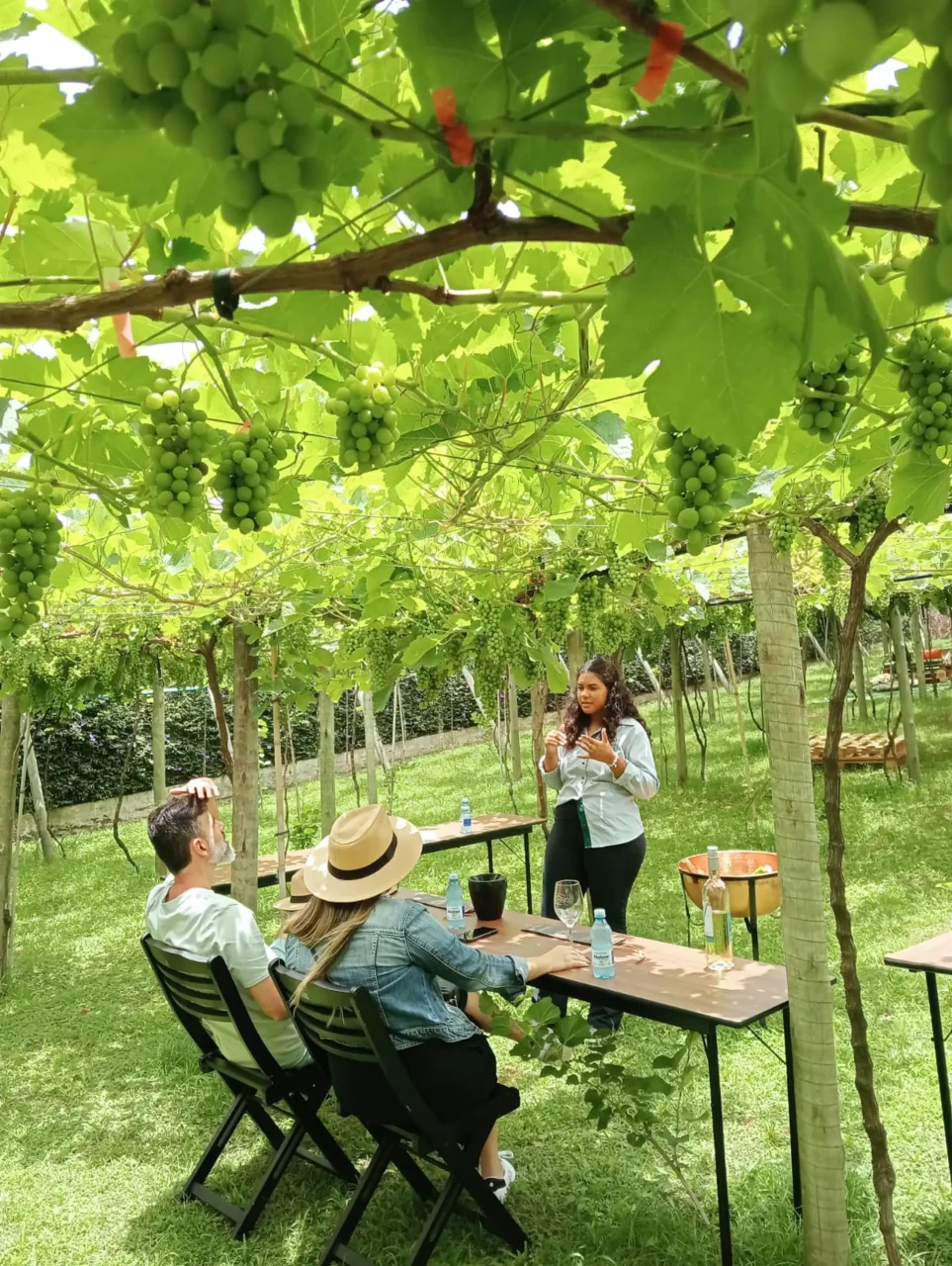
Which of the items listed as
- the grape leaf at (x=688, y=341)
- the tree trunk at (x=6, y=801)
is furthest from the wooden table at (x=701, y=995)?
the tree trunk at (x=6, y=801)

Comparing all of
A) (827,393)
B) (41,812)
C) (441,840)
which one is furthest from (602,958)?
(41,812)

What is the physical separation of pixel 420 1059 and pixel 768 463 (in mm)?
1938

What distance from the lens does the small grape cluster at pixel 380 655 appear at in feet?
19.6

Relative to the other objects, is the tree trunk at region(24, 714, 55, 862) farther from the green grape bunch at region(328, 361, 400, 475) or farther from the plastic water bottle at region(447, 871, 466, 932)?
the green grape bunch at region(328, 361, 400, 475)

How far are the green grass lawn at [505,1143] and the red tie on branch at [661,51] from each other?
2.65m

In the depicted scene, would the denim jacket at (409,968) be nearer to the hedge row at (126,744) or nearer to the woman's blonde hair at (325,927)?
the woman's blonde hair at (325,927)

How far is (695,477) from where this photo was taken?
1575 millimetres

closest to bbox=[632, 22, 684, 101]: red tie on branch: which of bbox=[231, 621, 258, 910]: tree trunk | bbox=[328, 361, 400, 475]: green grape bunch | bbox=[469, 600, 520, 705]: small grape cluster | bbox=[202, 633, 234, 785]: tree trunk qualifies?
bbox=[328, 361, 400, 475]: green grape bunch

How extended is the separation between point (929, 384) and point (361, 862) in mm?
2255

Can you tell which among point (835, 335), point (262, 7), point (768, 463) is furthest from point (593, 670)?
point (262, 7)

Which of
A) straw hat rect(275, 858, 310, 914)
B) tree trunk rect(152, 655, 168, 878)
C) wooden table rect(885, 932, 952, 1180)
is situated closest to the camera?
wooden table rect(885, 932, 952, 1180)

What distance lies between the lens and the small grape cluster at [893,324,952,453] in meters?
1.33

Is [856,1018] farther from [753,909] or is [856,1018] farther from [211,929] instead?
[753,909]

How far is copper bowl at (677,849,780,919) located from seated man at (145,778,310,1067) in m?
2.52
